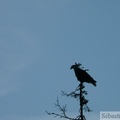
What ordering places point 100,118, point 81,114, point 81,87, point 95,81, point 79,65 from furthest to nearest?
point 100,118, point 95,81, point 79,65, point 81,87, point 81,114

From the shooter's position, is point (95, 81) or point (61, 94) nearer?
point (61, 94)

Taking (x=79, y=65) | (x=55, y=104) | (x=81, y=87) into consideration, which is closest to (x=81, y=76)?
(x=79, y=65)

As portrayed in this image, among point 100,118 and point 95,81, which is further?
point 100,118

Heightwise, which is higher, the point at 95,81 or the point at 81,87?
the point at 95,81

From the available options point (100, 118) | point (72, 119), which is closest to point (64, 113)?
point (72, 119)

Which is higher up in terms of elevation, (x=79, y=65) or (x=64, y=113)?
(x=79, y=65)

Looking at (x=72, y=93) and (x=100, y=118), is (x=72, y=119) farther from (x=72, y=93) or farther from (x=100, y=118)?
(x=100, y=118)

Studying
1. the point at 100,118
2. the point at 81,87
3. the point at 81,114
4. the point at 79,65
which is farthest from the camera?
the point at 100,118

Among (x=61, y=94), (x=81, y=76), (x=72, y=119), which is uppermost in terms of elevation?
(x=81, y=76)

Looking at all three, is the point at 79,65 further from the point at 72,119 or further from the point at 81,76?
the point at 72,119

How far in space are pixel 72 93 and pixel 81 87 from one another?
64 cm

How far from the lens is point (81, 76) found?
48.0 feet

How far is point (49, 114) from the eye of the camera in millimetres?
11531

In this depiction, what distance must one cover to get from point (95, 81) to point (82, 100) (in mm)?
3876
